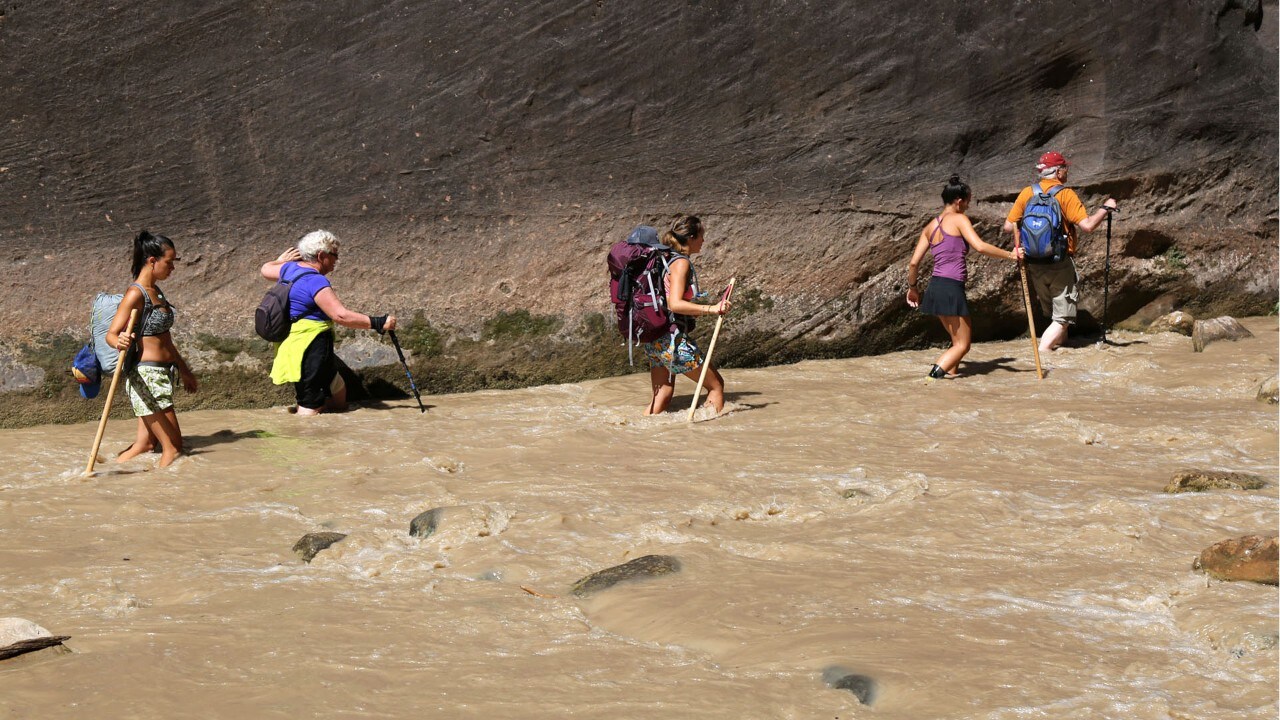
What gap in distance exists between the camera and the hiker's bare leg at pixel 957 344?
8.88 meters

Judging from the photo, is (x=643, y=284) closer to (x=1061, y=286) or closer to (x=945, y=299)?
(x=945, y=299)

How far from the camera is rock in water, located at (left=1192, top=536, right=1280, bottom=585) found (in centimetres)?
434

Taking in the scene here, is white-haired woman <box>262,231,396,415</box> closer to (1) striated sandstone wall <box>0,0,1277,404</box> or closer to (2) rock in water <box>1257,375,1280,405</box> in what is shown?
(1) striated sandstone wall <box>0,0,1277,404</box>

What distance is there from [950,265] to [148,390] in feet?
18.5

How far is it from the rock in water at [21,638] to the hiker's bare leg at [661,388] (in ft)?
14.9

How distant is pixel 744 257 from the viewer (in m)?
9.31

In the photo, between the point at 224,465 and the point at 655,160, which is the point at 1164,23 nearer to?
the point at 655,160

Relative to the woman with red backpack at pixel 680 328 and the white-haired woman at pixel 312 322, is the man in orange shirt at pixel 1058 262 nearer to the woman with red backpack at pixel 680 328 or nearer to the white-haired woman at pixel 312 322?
the woman with red backpack at pixel 680 328

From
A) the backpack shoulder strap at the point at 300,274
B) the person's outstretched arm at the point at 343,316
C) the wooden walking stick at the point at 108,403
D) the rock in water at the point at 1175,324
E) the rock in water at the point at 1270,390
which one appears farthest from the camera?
the rock in water at the point at 1175,324

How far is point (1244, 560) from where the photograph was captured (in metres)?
4.43

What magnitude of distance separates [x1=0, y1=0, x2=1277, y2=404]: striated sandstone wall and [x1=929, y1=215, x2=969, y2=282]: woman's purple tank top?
612 mm

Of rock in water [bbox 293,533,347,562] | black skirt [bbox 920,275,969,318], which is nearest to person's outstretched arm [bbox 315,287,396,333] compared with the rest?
rock in water [bbox 293,533,347,562]

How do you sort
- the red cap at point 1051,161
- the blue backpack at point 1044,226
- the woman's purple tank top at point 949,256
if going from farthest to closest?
the red cap at point 1051,161, the blue backpack at point 1044,226, the woman's purple tank top at point 949,256

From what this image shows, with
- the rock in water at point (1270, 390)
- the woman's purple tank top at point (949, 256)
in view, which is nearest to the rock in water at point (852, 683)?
the rock in water at point (1270, 390)
